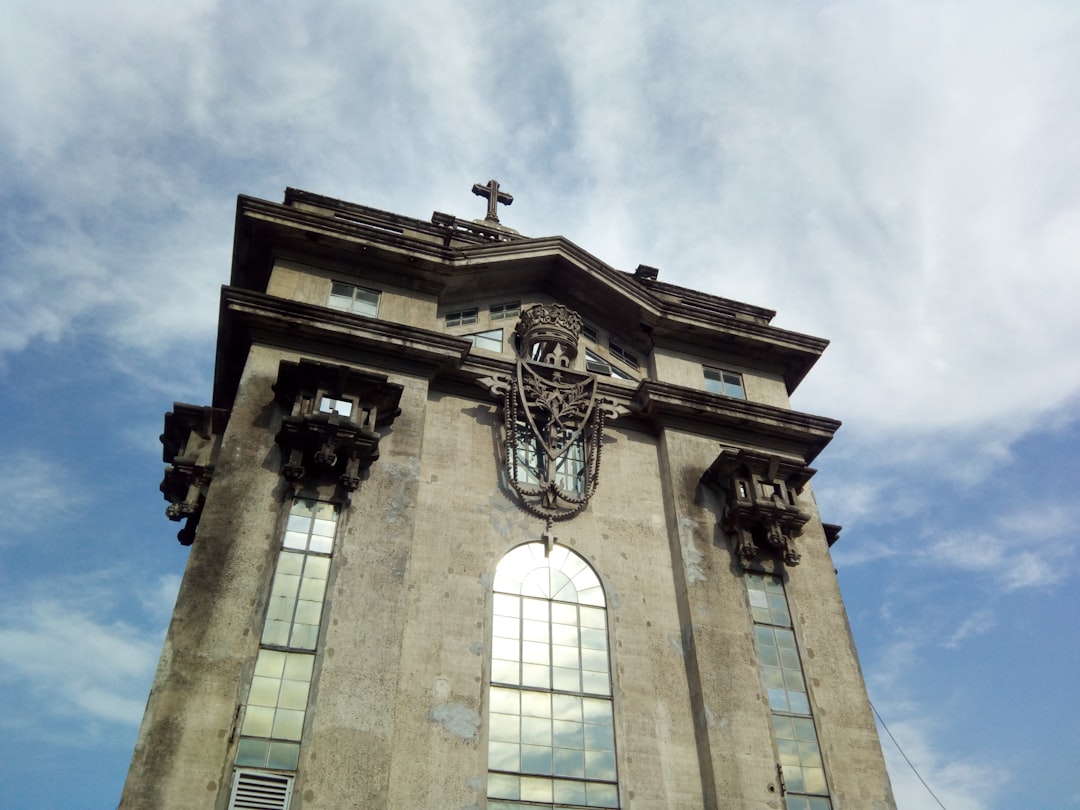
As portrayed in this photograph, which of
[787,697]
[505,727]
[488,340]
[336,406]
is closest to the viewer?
[505,727]

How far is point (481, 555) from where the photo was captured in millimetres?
16938

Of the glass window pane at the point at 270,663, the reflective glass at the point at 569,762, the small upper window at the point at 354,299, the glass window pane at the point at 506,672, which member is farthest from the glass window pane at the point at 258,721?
the small upper window at the point at 354,299

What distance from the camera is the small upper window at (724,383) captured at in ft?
72.9

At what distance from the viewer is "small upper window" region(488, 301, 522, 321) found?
2169 cm

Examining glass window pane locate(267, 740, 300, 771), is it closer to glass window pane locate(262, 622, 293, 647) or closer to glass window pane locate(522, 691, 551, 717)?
glass window pane locate(262, 622, 293, 647)

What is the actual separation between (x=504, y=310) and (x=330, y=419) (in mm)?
7014

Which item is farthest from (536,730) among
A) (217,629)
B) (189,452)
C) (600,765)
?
(189,452)

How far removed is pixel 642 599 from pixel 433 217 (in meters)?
12.0

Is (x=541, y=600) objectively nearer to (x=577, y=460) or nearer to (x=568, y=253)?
(x=577, y=460)

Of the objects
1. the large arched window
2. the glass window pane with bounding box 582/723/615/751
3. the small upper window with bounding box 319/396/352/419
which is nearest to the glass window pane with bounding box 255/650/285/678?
the large arched window

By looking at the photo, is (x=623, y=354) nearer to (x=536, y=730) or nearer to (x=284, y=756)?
(x=536, y=730)

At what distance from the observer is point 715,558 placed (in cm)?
1817

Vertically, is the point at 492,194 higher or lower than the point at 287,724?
higher

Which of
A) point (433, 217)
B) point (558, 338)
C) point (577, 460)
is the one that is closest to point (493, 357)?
point (558, 338)
